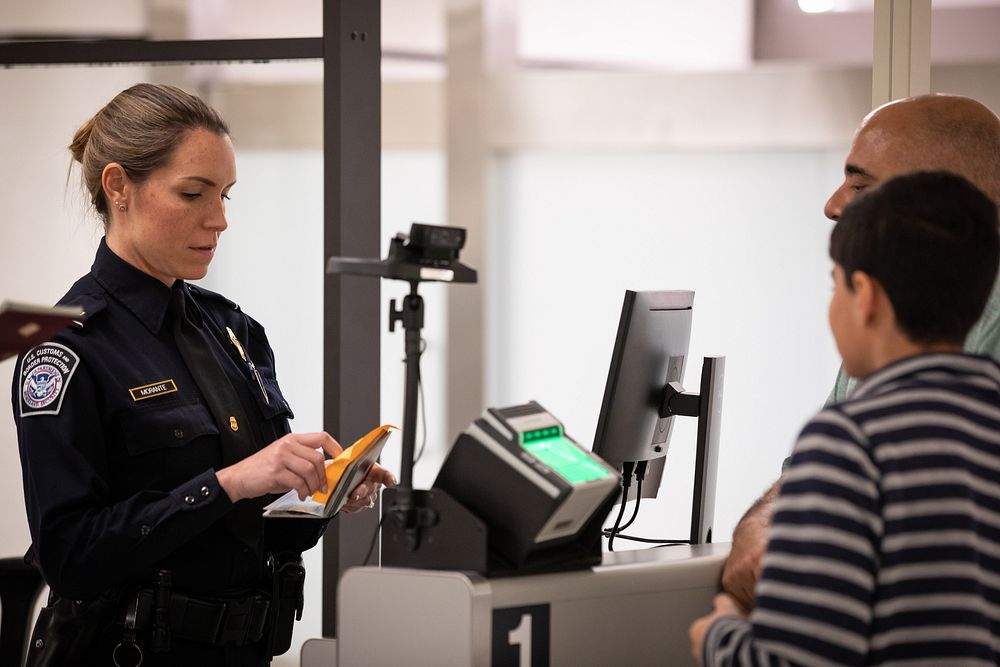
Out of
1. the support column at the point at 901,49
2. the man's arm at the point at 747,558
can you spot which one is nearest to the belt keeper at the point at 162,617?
the man's arm at the point at 747,558

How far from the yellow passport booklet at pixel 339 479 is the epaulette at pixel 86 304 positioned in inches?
16.4

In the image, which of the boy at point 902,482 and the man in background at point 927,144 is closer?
the boy at point 902,482

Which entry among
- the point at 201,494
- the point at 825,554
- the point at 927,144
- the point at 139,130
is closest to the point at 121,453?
the point at 201,494

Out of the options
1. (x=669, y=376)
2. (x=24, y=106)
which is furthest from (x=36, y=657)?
(x=24, y=106)

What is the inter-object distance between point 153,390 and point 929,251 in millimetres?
1170

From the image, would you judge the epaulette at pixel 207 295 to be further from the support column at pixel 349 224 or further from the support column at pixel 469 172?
the support column at pixel 469 172

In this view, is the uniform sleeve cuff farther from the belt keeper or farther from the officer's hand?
the belt keeper

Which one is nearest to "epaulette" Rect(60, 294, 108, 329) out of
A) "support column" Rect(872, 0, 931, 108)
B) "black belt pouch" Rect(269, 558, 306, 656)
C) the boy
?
"black belt pouch" Rect(269, 558, 306, 656)

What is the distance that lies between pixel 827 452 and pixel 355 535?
1723 millimetres

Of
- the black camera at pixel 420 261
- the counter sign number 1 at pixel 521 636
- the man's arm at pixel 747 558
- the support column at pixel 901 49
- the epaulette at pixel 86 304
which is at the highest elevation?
the support column at pixel 901 49

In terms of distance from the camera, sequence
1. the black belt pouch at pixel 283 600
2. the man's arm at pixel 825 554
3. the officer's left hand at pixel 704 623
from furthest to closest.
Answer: the black belt pouch at pixel 283 600, the officer's left hand at pixel 704 623, the man's arm at pixel 825 554

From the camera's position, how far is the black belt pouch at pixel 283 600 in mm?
1817

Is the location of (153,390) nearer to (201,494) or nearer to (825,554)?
(201,494)

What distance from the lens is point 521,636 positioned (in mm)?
1353
